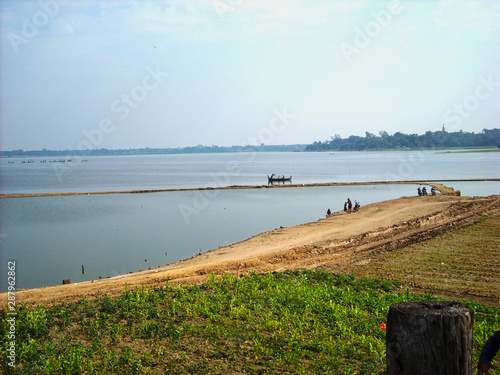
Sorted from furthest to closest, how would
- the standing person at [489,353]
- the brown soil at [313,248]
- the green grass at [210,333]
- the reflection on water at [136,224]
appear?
the reflection on water at [136,224]
the brown soil at [313,248]
the green grass at [210,333]
the standing person at [489,353]

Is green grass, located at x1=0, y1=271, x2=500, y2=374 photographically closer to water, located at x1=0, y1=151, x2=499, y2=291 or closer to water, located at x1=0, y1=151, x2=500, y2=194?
water, located at x1=0, y1=151, x2=499, y2=291

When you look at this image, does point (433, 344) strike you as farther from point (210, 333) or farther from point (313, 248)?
point (313, 248)

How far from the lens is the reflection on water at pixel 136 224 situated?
2338 centimetres

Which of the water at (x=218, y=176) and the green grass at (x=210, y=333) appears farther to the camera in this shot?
the water at (x=218, y=176)

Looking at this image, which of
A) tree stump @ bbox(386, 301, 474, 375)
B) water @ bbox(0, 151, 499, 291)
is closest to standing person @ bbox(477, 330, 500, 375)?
tree stump @ bbox(386, 301, 474, 375)

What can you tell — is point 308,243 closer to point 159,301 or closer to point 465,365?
point 159,301

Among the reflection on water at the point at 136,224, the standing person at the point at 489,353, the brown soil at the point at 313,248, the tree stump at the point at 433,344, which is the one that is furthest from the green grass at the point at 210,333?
the reflection on water at the point at 136,224

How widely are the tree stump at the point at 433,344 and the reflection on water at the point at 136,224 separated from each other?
18.8 metres

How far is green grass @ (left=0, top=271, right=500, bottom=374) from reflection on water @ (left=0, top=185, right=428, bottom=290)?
12346mm

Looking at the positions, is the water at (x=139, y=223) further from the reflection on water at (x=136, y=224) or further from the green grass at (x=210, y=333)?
the green grass at (x=210, y=333)

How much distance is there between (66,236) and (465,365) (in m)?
31.2

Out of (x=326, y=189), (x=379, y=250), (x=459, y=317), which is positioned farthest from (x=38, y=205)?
(x=459, y=317)

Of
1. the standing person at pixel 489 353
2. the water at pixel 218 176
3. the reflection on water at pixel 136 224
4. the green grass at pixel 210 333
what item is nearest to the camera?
the standing person at pixel 489 353

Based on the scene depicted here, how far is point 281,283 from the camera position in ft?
37.4
